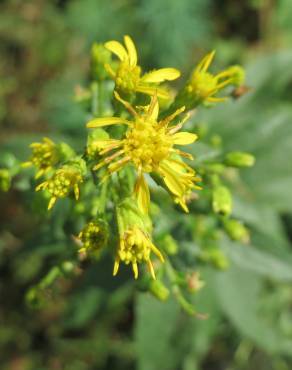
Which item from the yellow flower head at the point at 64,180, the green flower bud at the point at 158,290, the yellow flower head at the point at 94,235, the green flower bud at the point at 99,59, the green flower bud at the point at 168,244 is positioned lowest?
the green flower bud at the point at 158,290

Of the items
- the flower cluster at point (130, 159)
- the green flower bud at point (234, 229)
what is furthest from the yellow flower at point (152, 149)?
the green flower bud at point (234, 229)

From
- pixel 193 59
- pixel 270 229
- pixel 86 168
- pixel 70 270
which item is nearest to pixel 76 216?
pixel 70 270

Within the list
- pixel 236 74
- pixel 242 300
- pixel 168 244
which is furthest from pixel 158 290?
pixel 242 300

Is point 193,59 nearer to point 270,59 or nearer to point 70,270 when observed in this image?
point 270,59

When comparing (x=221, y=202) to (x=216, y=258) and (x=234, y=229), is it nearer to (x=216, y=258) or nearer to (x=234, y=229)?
(x=234, y=229)

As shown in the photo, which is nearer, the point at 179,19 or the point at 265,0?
the point at 179,19

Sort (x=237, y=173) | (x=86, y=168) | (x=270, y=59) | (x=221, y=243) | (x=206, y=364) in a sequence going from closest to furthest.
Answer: (x=86, y=168) → (x=221, y=243) → (x=237, y=173) → (x=270, y=59) → (x=206, y=364)

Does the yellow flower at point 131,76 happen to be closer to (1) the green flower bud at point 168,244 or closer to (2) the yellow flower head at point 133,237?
(2) the yellow flower head at point 133,237
